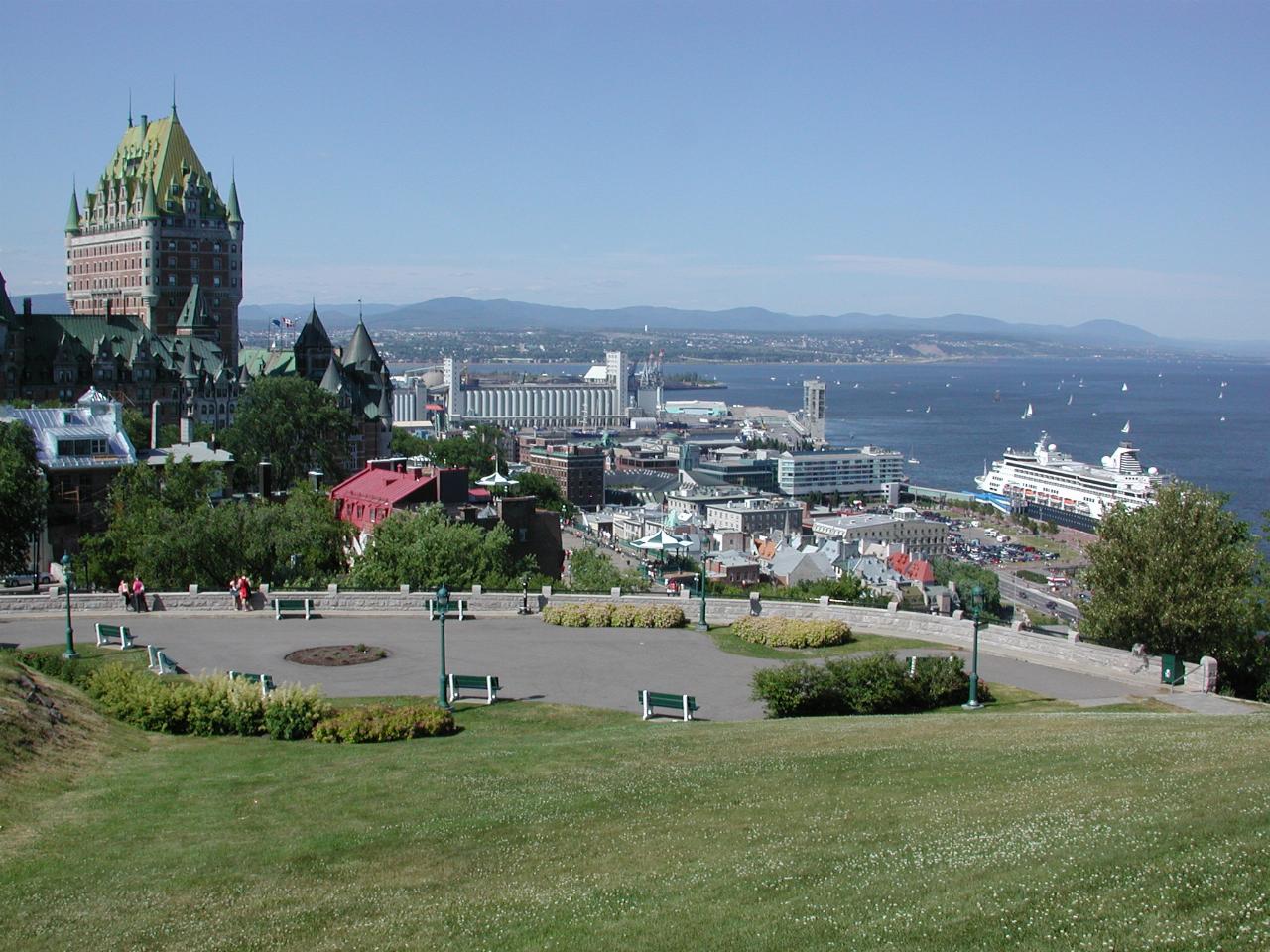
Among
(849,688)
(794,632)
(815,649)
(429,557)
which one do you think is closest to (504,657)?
(794,632)

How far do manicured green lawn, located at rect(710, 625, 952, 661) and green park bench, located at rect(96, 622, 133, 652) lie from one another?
13.7 metres

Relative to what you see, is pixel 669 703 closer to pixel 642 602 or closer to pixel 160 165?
pixel 642 602

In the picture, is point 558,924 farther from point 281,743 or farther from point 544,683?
point 544,683

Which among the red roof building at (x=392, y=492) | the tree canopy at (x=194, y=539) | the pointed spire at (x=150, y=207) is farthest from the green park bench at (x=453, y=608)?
the pointed spire at (x=150, y=207)

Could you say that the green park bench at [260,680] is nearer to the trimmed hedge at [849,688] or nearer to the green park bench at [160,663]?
the green park bench at [160,663]

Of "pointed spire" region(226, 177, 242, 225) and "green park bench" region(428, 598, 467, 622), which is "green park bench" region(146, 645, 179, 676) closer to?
"green park bench" region(428, 598, 467, 622)

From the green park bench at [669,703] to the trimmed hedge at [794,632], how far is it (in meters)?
7.06

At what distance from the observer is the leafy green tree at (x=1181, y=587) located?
34562 millimetres

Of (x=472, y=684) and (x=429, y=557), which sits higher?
(x=472, y=684)

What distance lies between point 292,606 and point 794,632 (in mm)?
13182

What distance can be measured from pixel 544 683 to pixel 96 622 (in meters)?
12.1

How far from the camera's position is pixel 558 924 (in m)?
12.4

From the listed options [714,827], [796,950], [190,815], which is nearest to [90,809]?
Result: [190,815]

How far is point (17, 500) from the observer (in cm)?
4141
